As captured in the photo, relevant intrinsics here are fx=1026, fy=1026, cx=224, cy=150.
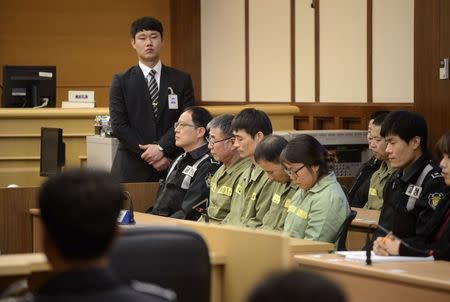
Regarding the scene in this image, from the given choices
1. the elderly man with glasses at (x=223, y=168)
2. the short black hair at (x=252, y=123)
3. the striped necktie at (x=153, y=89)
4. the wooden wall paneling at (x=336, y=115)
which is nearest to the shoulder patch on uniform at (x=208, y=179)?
the elderly man with glasses at (x=223, y=168)

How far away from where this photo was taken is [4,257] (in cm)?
309

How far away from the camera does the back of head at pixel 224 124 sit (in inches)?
239

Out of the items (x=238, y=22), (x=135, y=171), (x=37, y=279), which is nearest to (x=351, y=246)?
(x=135, y=171)

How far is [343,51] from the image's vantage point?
9.34 metres

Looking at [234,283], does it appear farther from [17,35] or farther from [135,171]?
[17,35]

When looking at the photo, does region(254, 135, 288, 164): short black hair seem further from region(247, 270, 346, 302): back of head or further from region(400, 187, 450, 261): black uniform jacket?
region(247, 270, 346, 302): back of head

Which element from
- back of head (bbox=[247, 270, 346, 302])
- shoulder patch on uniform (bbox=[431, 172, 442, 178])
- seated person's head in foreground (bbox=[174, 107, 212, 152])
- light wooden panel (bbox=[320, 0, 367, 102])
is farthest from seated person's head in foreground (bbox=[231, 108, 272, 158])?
back of head (bbox=[247, 270, 346, 302])

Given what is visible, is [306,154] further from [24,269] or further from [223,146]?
[24,269]

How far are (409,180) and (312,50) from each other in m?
4.94

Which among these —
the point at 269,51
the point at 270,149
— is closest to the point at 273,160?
the point at 270,149

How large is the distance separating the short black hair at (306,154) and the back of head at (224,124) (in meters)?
1.10

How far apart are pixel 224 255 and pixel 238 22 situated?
26.4 feet

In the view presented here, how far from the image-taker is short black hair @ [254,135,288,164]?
5312 millimetres

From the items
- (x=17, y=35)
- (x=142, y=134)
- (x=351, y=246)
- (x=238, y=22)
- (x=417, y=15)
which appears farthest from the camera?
(x=17, y=35)
